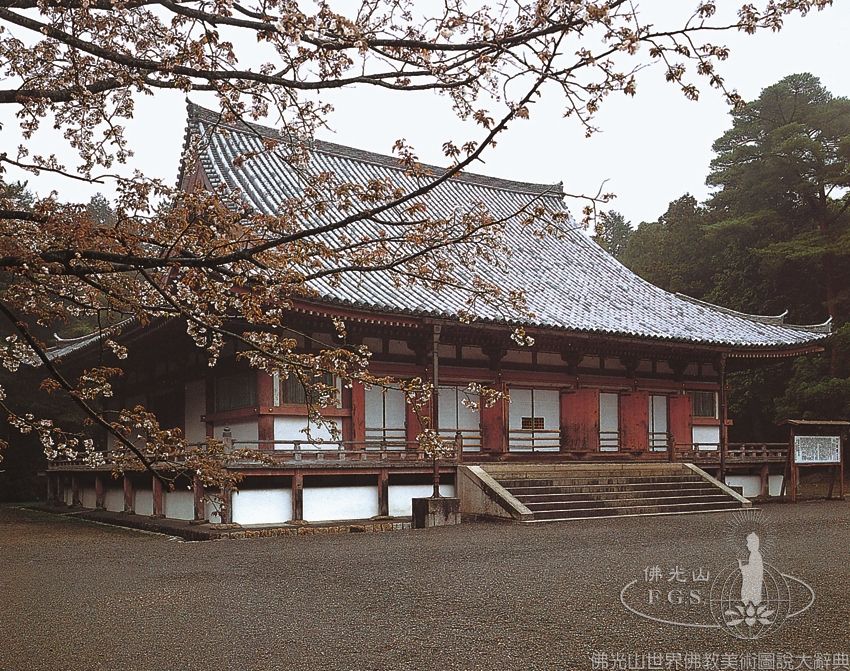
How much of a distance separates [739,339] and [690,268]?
72.3 ft

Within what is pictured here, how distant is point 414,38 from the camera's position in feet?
16.7

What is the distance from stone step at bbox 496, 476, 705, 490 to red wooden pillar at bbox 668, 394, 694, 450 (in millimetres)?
3685

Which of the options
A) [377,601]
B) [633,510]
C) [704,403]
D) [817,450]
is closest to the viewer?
[377,601]

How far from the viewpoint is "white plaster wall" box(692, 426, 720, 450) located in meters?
24.2

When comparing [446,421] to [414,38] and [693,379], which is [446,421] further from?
[414,38]

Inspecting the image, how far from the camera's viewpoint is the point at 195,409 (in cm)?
2020

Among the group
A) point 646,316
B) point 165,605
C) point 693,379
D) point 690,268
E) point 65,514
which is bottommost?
point 65,514

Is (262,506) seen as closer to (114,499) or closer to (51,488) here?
(114,499)

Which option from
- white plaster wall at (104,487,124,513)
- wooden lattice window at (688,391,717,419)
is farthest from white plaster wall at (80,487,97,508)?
wooden lattice window at (688,391,717,419)

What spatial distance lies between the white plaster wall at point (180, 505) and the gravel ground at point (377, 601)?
9.15ft

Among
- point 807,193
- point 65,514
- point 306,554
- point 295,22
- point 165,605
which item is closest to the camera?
point 295,22

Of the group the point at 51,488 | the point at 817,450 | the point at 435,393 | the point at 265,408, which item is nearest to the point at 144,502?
the point at 265,408

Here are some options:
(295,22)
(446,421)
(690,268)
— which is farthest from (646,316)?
(690,268)

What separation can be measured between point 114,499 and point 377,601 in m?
14.9
